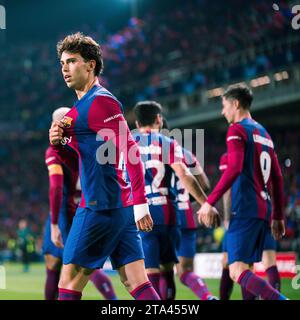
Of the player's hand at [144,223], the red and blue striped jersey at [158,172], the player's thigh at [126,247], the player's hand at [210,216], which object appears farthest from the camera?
the red and blue striped jersey at [158,172]

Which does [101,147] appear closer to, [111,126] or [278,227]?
[111,126]

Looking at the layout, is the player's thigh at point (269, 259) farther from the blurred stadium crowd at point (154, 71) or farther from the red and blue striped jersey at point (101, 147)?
the blurred stadium crowd at point (154, 71)

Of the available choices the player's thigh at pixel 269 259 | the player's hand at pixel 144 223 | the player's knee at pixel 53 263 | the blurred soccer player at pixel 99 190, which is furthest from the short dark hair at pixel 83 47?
the player's thigh at pixel 269 259

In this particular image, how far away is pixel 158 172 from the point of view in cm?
A: 619

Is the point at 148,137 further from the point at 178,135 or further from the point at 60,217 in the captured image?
the point at 178,135

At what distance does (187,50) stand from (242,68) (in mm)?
5982

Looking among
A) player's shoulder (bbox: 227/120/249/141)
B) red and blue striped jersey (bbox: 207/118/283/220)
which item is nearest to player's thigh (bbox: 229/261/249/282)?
red and blue striped jersey (bbox: 207/118/283/220)

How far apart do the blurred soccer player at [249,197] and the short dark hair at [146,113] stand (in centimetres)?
92

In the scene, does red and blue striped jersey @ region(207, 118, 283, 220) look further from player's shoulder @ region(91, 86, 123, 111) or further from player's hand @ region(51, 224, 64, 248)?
player's hand @ region(51, 224, 64, 248)

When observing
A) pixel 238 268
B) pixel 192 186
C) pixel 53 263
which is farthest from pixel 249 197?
pixel 53 263

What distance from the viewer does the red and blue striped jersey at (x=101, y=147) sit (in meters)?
3.98

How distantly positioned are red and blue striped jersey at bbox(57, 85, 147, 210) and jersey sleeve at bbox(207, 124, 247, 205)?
45.0 inches

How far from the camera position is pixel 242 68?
21.6 metres
